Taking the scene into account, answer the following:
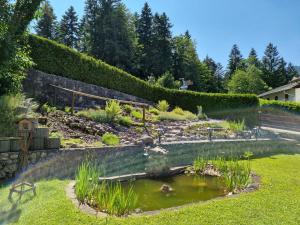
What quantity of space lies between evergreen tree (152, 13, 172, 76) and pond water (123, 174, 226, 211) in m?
33.2

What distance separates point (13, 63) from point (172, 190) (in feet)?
18.6

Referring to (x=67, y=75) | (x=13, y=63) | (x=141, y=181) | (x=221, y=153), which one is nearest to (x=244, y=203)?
(x=141, y=181)

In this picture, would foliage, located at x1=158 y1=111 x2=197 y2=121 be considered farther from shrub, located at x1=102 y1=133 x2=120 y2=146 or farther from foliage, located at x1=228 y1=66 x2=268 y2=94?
foliage, located at x1=228 y1=66 x2=268 y2=94

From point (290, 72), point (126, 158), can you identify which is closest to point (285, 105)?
point (126, 158)

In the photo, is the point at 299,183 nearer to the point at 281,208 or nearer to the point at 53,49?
the point at 281,208

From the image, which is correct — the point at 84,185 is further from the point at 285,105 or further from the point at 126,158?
the point at 285,105

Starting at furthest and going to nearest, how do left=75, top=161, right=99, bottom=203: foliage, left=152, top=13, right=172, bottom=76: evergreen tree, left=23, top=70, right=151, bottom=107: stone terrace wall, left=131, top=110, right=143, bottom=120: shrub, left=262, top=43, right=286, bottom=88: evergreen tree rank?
left=262, top=43, right=286, bottom=88: evergreen tree, left=152, top=13, right=172, bottom=76: evergreen tree, left=131, top=110, right=143, bottom=120: shrub, left=23, top=70, right=151, bottom=107: stone terrace wall, left=75, top=161, right=99, bottom=203: foliage

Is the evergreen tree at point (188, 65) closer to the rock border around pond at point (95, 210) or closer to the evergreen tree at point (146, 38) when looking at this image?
the evergreen tree at point (146, 38)

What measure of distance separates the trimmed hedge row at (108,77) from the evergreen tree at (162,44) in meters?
19.4

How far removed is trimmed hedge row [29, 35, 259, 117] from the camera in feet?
48.5

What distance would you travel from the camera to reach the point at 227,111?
72.0ft

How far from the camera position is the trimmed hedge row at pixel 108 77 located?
1478 cm

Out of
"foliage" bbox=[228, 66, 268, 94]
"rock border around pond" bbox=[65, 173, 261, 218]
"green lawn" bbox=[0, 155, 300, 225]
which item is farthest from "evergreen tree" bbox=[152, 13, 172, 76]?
"green lawn" bbox=[0, 155, 300, 225]

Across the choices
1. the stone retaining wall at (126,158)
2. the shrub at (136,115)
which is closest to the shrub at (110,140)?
the stone retaining wall at (126,158)
